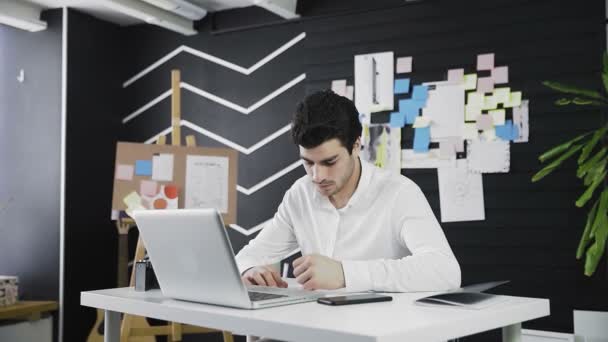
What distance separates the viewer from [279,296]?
1489 mm

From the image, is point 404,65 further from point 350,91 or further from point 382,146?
point 382,146

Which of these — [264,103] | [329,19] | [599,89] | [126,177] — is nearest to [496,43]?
[599,89]

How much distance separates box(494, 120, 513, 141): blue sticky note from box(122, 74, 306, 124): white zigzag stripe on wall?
4.07 ft

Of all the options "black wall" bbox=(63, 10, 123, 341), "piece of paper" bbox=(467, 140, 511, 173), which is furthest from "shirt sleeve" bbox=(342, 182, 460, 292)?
"black wall" bbox=(63, 10, 123, 341)

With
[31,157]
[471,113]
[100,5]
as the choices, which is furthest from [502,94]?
[31,157]

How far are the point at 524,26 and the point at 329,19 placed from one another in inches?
44.3

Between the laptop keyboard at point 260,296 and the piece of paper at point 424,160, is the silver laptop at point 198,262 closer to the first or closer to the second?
the laptop keyboard at point 260,296

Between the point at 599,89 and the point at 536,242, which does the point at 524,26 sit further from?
the point at 536,242

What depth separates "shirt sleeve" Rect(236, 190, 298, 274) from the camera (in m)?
2.10

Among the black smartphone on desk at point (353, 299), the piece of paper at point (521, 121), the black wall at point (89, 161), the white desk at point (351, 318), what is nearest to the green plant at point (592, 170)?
the piece of paper at point (521, 121)

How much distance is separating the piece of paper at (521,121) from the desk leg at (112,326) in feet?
7.22

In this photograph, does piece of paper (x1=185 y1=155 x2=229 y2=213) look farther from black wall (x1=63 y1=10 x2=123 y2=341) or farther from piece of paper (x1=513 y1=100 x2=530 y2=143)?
piece of paper (x1=513 y1=100 x2=530 y2=143)

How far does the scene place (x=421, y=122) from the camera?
3.54m

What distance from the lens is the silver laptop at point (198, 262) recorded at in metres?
1.37
